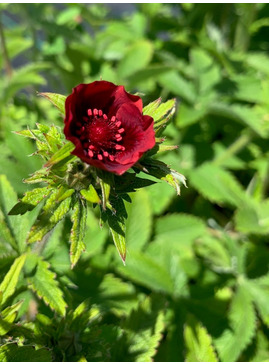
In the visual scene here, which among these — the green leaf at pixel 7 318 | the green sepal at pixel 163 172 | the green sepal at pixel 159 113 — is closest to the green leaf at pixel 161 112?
the green sepal at pixel 159 113

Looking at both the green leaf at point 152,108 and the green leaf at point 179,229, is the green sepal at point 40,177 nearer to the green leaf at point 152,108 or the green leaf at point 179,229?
the green leaf at point 152,108

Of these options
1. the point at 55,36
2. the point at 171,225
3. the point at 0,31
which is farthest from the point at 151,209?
the point at 55,36

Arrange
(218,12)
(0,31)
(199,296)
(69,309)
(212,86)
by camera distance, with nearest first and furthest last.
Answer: (69,309) → (199,296) → (0,31) → (212,86) → (218,12)

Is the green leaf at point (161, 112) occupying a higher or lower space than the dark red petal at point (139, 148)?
higher

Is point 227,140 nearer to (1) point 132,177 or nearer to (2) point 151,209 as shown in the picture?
(2) point 151,209

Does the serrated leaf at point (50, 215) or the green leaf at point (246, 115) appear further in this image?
the green leaf at point (246, 115)

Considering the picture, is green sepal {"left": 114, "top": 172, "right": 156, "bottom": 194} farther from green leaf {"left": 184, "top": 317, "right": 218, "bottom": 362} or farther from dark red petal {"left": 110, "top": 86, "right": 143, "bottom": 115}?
green leaf {"left": 184, "top": 317, "right": 218, "bottom": 362}

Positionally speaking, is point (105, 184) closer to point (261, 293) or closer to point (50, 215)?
point (50, 215)
